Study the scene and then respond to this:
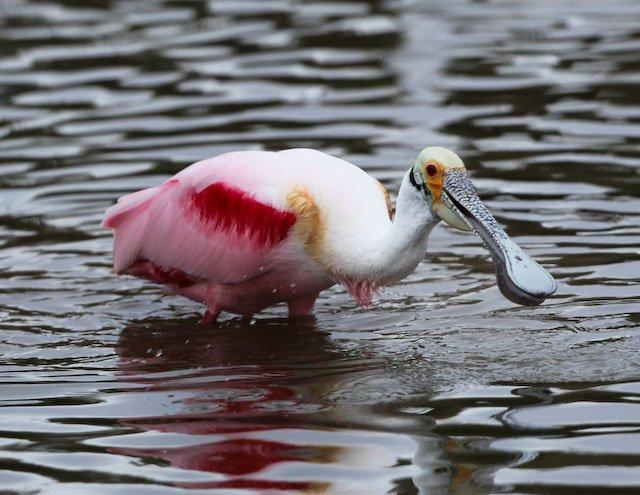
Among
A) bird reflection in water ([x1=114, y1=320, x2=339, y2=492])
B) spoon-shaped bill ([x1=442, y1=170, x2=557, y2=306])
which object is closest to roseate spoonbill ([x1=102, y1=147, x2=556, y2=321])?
spoon-shaped bill ([x1=442, y1=170, x2=557, y2=306])

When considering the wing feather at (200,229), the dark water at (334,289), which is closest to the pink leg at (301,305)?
the dark water at (334,289)

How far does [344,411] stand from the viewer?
7090 mm

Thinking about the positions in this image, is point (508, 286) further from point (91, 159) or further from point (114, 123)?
point (114, 123)

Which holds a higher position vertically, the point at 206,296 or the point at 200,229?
the point at 200,229

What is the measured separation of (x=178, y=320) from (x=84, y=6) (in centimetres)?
933

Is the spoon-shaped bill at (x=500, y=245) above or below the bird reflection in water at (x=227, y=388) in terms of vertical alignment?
above

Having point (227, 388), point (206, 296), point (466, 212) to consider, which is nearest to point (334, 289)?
point (206, 296)

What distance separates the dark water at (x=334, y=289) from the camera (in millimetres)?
6516

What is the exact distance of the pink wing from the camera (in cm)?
852

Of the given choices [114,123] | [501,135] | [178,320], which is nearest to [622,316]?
[178,320]

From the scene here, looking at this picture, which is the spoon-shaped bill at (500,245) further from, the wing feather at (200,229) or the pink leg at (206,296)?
the pink leg at (206,296)

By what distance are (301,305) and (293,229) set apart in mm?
753

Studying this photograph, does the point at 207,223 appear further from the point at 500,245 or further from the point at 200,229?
the point at 500,245

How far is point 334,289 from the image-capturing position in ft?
32.2
